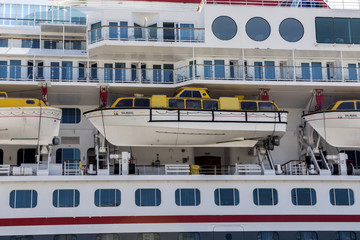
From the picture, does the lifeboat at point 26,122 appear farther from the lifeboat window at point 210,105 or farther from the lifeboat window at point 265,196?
the lifeboat window at point 265,196

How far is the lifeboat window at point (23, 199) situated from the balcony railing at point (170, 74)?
611cm

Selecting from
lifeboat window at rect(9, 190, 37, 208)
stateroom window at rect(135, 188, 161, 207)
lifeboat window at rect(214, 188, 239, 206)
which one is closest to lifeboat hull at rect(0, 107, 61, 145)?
lifeboat window at rect(9, 190, 37, 208)

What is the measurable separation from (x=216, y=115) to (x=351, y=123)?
6.49m

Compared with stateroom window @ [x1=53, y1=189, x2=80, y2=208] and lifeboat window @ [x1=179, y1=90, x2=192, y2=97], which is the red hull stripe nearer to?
stateroom window @ [x1=53, y1=189, x2=80, y2=208]

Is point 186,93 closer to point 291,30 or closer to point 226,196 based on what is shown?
point 226,196

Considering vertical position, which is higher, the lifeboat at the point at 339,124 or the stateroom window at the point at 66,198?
the lifeboat at the point at 339,124

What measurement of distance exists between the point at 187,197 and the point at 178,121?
3.36 meters

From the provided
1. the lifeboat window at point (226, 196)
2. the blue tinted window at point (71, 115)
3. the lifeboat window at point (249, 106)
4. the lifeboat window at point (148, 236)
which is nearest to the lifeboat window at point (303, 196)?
the lifeboat window at point (226, 196)

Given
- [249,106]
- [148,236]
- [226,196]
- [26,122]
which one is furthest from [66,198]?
[249,106]

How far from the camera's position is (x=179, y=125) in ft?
75.7

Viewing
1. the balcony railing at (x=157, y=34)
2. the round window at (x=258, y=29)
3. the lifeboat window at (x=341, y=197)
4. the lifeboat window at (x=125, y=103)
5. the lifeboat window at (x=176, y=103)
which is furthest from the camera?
the round window at (x=258, y=29)

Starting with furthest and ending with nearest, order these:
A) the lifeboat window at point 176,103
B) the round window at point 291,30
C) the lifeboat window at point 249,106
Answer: the round window at point 291,30 < the lifeboat window at point 249,106 < the lifeboat window at point 176,103

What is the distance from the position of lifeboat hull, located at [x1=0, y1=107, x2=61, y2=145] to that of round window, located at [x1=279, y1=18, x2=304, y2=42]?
12.1 metres

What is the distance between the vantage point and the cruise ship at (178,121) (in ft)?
71.7
